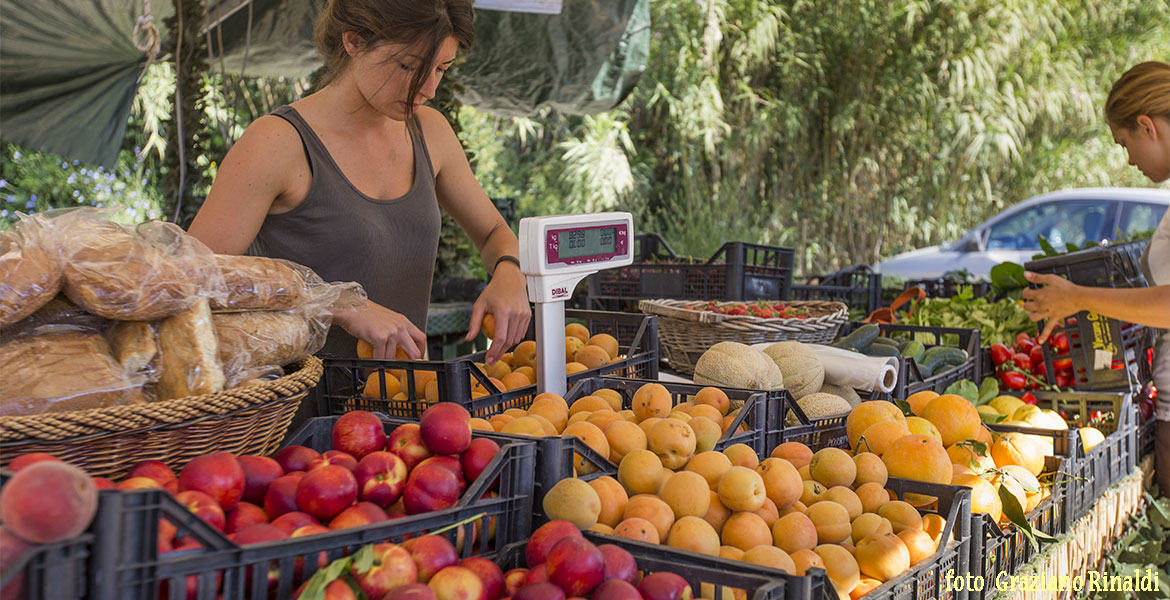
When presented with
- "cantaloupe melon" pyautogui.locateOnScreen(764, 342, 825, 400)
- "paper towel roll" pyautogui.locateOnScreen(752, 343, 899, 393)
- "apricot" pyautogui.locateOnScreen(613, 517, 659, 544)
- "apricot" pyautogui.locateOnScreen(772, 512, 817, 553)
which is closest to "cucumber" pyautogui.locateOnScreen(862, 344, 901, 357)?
"paper towel roll" pyautogui.locateOnScreen(752, 343, 899, 393)

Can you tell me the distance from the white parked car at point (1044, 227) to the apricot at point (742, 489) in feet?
18.8

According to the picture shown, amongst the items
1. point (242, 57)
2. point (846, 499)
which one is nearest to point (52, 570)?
point (846, 499)

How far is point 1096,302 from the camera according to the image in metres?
2.61

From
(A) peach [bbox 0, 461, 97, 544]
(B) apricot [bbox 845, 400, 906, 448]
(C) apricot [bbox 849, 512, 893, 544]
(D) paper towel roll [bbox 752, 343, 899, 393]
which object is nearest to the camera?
(A) peach [bbox 0, 461, 97, 544]

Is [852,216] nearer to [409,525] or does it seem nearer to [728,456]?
[728,456]

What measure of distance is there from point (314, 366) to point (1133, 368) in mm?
2699

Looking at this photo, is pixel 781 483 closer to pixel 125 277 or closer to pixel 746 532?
pixel 746 532

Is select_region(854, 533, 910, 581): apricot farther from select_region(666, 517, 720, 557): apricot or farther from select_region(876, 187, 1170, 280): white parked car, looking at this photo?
select_region(876, 187, 1170, 280): white parked car

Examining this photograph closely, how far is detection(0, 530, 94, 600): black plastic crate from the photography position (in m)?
0.71

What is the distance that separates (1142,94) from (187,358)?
2.81 metres

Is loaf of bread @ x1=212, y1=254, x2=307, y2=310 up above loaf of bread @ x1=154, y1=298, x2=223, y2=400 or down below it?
above

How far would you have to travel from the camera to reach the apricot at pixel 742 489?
1.34 m

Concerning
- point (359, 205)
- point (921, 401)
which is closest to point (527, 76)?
point (359, 205)

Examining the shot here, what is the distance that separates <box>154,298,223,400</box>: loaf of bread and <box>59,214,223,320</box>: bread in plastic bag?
0.06 ft
